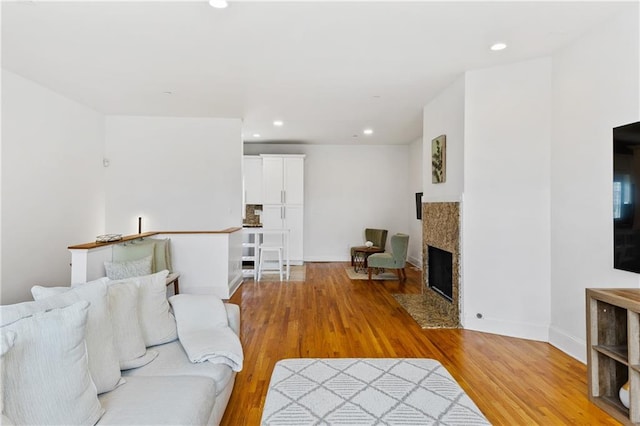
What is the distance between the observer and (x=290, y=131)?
6.57m

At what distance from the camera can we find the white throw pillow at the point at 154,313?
6.82 feet

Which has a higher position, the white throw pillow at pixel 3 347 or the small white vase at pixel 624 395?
the white throw pillow at pixel 3 347

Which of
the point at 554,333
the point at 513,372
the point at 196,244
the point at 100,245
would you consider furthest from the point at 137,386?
the point at 554,333

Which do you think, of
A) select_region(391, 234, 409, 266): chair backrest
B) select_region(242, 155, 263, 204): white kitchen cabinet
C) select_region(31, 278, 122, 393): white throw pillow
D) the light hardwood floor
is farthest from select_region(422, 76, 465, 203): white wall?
select_region(242, 155, 263, 204): white kitchen cabinet

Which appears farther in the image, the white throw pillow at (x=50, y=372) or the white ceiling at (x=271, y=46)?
the white ceiling at (x=271, y=46)

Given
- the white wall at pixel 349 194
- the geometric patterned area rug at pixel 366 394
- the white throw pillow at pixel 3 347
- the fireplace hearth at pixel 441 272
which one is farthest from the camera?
the white wall at pixel 349 194

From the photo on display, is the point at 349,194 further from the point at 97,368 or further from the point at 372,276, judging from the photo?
the point at 97,368

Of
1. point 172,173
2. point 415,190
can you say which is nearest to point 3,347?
point 172,173

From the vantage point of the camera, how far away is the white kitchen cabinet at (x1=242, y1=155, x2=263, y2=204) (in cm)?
765

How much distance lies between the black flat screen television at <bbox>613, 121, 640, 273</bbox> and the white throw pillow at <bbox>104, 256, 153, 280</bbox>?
424cm

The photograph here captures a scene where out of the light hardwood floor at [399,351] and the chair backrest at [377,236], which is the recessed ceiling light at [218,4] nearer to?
the light hardwood floor at [399,351]

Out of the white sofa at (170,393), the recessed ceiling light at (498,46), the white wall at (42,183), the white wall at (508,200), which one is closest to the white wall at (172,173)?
the white wall at (42,183)

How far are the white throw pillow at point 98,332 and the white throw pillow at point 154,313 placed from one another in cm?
33

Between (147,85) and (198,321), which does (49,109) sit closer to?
(147,85)
